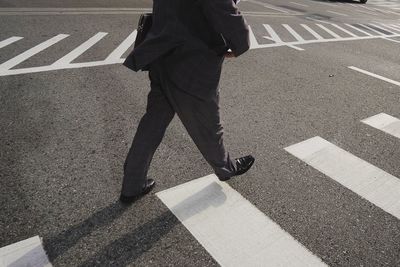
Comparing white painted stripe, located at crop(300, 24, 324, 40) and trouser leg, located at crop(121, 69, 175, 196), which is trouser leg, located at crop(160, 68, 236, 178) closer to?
trouser leg, located at crop(121, 69, 175, 196)

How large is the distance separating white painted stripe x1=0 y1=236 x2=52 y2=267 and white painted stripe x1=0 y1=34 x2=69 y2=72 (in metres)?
3.81

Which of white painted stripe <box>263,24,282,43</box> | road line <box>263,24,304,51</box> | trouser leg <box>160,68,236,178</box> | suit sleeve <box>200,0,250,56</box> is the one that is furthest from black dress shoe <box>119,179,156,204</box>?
white painted stripe <box>263,24,282,43</box>

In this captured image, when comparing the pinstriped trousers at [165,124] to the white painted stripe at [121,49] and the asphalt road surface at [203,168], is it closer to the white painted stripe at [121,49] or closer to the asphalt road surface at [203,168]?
the asphalt road surface at [203,168]

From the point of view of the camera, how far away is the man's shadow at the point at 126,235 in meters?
2.36

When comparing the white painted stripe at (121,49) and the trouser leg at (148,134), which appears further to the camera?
the white painted stripe at (121,49)

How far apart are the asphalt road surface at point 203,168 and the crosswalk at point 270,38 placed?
0.06 metres

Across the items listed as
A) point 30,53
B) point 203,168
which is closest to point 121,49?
point 30,53

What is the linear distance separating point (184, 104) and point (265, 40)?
6959 mm

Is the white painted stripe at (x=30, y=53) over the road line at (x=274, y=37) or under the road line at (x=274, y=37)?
under

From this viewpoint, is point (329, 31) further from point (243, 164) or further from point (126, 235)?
point (126, 235)

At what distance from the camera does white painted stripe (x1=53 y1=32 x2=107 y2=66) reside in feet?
19.4

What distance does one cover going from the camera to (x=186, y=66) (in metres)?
2.36

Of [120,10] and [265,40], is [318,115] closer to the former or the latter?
[265,40]

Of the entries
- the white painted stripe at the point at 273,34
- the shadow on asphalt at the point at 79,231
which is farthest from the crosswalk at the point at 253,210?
the white painted stripe at the point at 273,34
